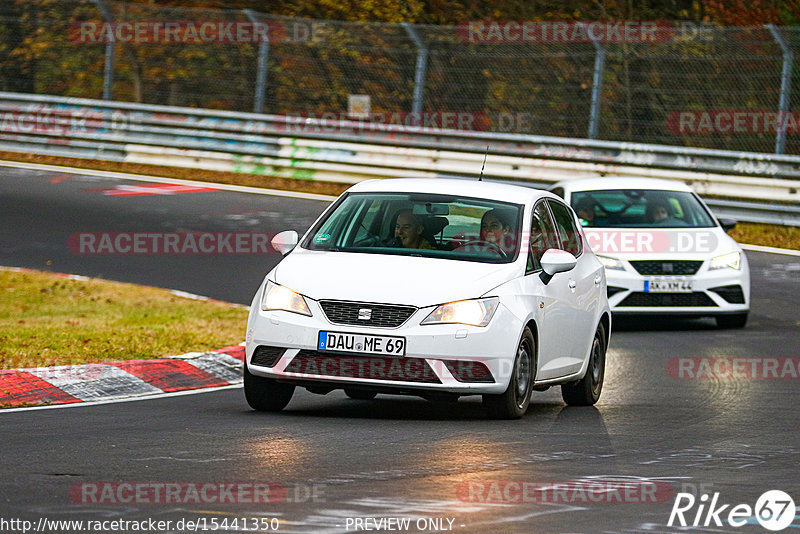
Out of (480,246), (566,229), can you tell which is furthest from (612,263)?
(480,246)

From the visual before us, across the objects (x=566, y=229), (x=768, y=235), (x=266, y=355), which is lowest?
(x=768, y=235)

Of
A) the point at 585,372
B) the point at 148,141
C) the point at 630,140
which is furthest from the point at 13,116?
the point at 585,372

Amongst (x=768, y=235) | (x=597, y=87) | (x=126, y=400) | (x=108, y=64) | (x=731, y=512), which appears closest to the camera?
(x=731, y=512)

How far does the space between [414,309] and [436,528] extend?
3.13 meters

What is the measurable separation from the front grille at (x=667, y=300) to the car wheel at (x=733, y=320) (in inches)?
11.0

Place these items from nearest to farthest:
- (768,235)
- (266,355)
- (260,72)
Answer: (266,355), (768,235), (260,72)

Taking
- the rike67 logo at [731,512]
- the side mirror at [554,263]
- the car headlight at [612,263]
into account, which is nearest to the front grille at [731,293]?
the car headlight at [612,263]

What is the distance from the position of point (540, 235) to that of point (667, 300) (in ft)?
18.0

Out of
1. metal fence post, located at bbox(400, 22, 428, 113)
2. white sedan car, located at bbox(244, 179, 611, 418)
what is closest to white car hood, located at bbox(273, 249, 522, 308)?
white sedan car, located at bbox(244, 179, 611, 418)

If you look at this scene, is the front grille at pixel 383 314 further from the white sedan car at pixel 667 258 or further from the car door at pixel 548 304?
the white sedan car at pixel 667 258

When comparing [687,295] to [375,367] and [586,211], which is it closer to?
[586,211]

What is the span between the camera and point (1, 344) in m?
12.0

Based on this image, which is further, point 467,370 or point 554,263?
point 554,263

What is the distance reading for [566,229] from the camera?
439 inches
